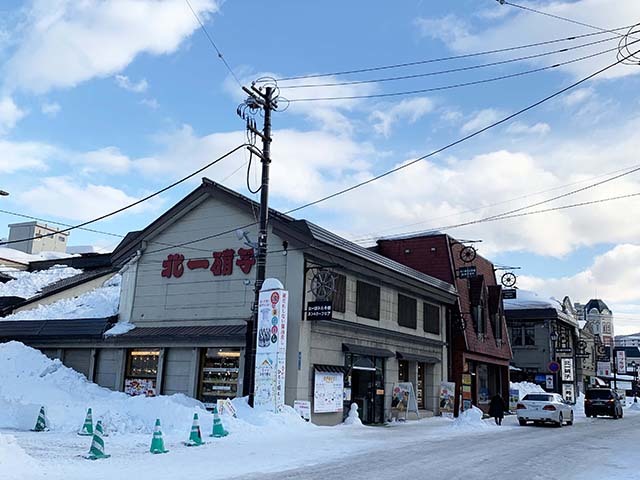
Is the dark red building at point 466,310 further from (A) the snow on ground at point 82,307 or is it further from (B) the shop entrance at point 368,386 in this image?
(A) the snow on ground at point 82,307

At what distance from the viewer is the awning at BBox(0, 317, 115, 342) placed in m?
26.3

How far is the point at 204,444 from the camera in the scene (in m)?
15.2

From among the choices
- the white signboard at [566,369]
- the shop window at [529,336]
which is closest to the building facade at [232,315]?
the white signboard at [566,369]

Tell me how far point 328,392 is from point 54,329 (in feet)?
42.1

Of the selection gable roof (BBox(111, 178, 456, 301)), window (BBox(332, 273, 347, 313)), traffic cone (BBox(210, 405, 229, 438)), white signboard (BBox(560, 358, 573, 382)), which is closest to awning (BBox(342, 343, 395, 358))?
window (BBox(332, 273, 347, 313))

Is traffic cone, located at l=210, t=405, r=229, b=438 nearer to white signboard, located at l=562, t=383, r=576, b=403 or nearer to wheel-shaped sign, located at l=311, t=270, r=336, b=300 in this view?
wheel-shaped sign, located at l=311, t=270, r=336, b=300

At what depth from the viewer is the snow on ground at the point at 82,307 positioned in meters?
28.3

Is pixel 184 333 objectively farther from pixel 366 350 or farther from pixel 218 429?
pixel 218 429

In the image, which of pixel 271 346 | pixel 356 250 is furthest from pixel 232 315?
pixel 356 250

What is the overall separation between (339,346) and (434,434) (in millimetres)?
4890

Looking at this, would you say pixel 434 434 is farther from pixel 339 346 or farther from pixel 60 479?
pixel 60 479

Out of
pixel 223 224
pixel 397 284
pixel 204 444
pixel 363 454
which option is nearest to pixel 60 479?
pixel 204 444

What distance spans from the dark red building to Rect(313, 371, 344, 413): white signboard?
11.9m

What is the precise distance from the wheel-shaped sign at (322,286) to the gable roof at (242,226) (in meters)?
1.22
